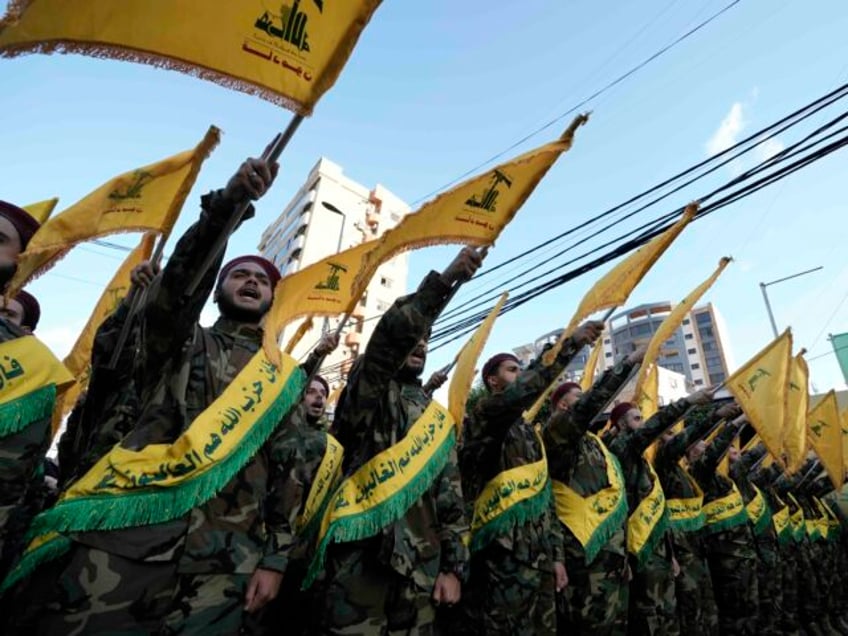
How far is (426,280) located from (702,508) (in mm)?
4843

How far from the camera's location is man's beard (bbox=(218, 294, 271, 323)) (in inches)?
98.6

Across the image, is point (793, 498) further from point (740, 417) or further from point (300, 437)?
point (300, 437)

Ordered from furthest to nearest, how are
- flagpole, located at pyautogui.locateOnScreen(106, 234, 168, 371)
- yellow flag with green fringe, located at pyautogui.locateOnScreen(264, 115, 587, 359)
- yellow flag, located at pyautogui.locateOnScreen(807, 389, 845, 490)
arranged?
yellow flag, located at pyautogui.locateOnScreen(807, 389, 845, 490) < yellow flag with green fringe, located at pyautogui.locateOnScreen(264, 115, 587, 359) < flagpole, located at pyautogui.locateOnScreen(106, 234, 168, 371)

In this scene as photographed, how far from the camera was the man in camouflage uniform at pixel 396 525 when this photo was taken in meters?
2.31

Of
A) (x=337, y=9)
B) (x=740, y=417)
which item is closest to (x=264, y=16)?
(x=337, y=9)

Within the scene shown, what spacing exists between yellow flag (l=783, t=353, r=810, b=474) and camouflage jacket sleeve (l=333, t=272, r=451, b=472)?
5418mm

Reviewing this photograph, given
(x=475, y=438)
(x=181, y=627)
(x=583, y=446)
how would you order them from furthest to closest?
(x=583, y=446) < (x=475, y=438) < (x=181, y=627)

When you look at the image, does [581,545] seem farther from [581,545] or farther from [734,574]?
[734,574]

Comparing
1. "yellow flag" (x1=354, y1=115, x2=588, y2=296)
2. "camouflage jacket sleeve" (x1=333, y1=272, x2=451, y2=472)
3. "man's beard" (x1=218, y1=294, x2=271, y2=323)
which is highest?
"yellow flag" (x1=354, y1=115, x2=588, y2=296)

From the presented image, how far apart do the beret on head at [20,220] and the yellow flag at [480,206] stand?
1.56m

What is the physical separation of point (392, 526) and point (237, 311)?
4.22ft

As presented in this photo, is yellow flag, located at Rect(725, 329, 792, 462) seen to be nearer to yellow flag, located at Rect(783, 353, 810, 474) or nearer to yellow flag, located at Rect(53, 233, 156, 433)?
yellow flag, located at Rect(783, 353, 810, 474)

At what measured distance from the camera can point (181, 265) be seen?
1.98 metres

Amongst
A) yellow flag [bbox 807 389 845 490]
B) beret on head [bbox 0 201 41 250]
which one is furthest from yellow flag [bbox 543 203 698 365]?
yellow flag [bbox 807 389 845 490]
